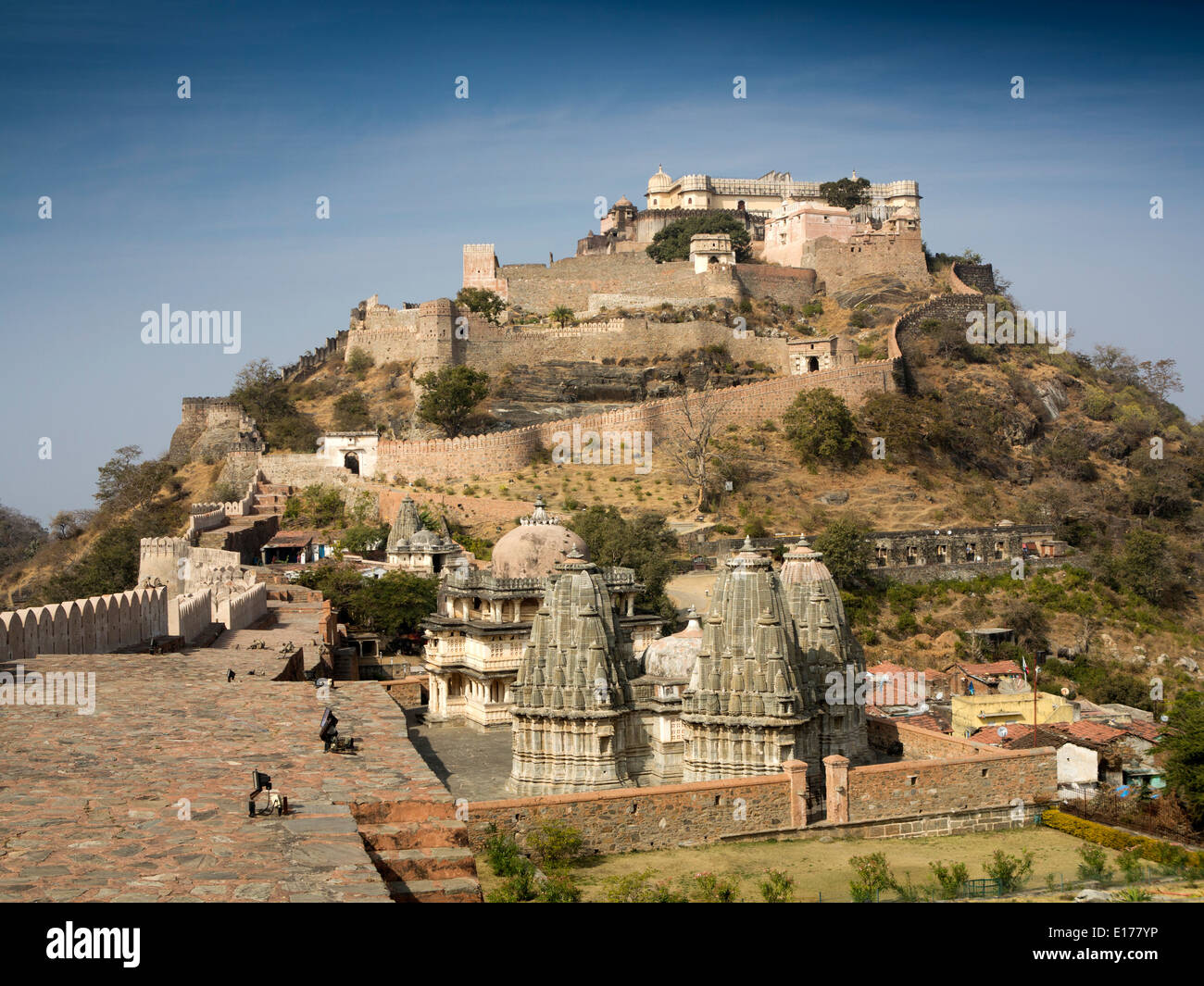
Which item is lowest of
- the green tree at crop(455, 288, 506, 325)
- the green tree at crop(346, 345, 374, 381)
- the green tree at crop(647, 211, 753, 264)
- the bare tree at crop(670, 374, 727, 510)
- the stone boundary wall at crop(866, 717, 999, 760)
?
the stone boundary wall at crop(866, 717, 999, 760)

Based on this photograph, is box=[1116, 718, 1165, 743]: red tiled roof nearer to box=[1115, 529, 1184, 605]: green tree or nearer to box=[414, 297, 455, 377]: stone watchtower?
box=[1115, 529, 1184, 605]: green tree

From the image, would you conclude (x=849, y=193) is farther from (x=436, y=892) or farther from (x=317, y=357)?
(x=436, y=892)

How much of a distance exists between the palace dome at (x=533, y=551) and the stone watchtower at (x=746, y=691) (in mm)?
6882

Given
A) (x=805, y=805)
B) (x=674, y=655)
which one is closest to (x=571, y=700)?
(x=674, y=655)

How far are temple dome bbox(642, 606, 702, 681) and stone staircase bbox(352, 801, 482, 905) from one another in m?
14.0

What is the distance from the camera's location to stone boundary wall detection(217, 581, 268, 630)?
90.3 feet

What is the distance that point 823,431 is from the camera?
184ft

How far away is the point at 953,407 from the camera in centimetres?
6203

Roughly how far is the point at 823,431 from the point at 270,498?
78.6 ft

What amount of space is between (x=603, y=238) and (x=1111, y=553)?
39653 millimetres

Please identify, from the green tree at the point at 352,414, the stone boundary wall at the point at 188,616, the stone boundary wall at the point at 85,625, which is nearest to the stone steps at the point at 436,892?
the stone boundary wall at the point at 85,625

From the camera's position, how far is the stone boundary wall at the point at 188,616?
23062 mm

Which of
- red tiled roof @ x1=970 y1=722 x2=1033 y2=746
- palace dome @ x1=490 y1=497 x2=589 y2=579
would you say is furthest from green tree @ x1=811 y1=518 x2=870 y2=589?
palace dome @ x1=490 y1=497 x2=589 y2=579

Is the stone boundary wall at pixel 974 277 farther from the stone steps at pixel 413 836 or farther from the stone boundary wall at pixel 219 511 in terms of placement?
the stone steps at pixel 413 836
